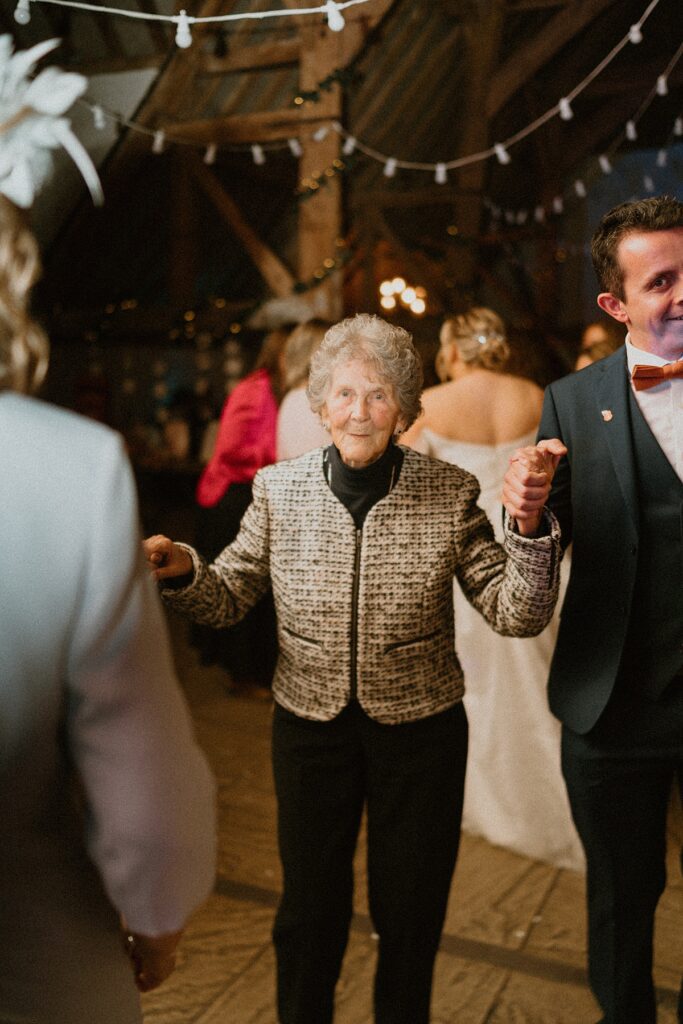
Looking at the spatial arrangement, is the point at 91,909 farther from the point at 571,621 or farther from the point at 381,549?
the point at 571,621

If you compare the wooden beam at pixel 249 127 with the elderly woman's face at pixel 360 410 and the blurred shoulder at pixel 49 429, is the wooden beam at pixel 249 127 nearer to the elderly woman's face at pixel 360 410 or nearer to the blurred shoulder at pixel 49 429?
the elderly woman's face at pixel 360 410

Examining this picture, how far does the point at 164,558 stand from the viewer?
1.58m

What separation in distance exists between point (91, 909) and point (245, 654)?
10.9ft

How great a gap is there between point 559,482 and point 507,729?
136 centimetres

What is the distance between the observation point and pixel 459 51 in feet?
22.6

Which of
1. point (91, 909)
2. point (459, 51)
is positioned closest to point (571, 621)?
point (91, 909)

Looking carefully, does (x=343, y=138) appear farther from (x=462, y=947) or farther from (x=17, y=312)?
(x=17, y=312)

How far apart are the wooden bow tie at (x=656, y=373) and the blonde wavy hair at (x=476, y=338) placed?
993 mm

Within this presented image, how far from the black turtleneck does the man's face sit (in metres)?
0.52

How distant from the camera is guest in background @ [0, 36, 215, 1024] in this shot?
2.70 ft

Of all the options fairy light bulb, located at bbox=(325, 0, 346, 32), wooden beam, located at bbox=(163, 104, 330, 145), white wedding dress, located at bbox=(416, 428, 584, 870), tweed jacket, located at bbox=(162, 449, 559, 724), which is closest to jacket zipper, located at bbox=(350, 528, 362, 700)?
tweed jacket, located at bbox=(162, 449, 559, 724)

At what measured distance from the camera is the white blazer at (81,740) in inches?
32.3

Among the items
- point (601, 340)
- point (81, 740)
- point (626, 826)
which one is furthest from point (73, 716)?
point (601, 340)

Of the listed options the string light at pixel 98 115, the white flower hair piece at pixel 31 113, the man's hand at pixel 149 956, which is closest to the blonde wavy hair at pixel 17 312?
the white flower hair piece at pixel 31 113
